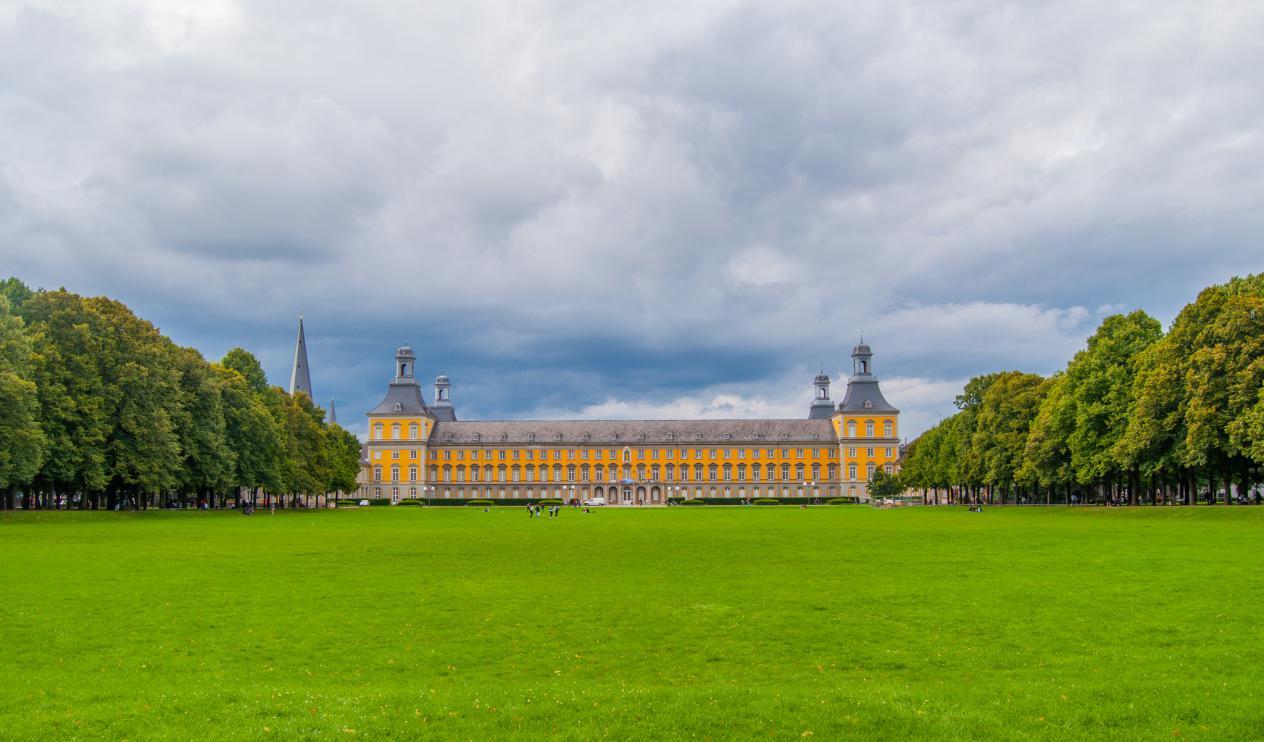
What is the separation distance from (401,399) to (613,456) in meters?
33.7

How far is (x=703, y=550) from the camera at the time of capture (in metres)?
28.5

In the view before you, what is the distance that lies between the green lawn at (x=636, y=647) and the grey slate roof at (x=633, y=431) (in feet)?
410

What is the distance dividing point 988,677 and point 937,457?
8913 centimetres

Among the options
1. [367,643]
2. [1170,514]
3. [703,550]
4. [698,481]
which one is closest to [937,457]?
[1170,514]

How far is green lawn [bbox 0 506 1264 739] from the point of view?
926 cm

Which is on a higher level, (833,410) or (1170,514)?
(833,410)

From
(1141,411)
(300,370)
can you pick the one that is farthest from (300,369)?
(1141,411)

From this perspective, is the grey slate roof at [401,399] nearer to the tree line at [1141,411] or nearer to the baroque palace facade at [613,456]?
the baroque palace facade at [613,456]

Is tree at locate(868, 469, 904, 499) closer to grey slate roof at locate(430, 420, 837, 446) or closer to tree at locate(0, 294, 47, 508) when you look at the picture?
grey slate roof at locate(430, 420, 837, 446)

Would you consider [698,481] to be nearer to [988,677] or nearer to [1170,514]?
[1170,514]

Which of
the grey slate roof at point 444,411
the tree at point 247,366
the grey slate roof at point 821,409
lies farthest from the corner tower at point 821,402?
the tree at point 247,366

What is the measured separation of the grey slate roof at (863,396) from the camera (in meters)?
145

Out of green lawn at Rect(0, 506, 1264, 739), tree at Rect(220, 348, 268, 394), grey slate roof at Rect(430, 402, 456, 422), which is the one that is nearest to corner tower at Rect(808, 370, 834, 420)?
grey slate roof at Rect(430, 402, 456, 422)

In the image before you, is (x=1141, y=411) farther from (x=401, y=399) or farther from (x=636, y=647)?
(x=401, y=399)
